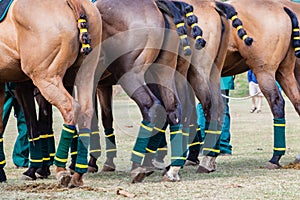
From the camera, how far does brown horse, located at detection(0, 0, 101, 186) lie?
24.9ft

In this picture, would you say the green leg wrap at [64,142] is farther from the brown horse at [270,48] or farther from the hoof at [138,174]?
the brown horse at [270,48]

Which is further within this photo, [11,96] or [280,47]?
[11,96]

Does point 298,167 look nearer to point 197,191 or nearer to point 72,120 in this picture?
point 197,191

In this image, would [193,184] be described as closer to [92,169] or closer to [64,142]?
[64,142]

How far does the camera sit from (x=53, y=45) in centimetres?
757

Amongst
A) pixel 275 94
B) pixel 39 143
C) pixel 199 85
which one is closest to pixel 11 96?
pixel 39 143

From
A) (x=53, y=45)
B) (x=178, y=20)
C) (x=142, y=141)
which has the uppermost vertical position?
(x=178, y=20)

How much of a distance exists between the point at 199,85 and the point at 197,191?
2.44m

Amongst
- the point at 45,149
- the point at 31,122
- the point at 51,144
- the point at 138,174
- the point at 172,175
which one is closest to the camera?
the point at 138,174

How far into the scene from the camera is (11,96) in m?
11.0

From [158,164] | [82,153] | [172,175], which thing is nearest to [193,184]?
[172,175]

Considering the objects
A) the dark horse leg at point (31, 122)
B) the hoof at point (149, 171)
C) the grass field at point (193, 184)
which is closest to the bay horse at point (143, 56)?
the hoof at point (149, 171)

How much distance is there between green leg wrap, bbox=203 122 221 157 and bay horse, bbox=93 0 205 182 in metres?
1.02

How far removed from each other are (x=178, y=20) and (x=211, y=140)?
1.86m
